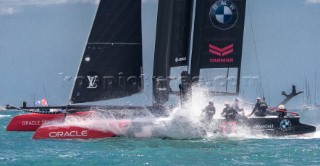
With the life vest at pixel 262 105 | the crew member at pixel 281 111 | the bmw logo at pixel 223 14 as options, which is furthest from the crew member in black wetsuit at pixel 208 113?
the bmw logo at pixel 223 14

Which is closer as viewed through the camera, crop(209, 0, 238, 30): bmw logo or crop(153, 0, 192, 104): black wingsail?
crop(153, 0, 192, 104): black wingsail

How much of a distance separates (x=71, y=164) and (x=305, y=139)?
36.9 ft

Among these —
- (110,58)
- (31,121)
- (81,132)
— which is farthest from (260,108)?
(31,121)

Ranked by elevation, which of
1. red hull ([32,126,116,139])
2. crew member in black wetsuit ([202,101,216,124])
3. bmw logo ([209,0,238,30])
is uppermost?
bmw logo ([209,0,238,30])

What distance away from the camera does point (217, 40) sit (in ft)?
97.4

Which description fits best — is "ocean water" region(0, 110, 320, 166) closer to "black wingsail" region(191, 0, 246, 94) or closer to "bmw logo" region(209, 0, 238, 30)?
"black wingsail" region(191, 0, 246, 94)

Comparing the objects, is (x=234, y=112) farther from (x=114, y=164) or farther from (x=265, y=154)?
(x=114, y=164)

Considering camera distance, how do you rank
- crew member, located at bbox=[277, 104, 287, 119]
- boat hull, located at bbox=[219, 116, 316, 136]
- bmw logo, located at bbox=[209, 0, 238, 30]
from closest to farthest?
boat hull, located at bbox=[219, 116, 316, 136] → crew member, located at bbox=[277, 104, 287, 119] → bmw logo, located at bbox=[209, 0, 238, 30]

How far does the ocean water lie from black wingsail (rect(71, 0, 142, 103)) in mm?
2050

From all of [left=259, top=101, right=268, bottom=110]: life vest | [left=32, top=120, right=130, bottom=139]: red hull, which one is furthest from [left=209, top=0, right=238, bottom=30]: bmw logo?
[left=32, top=120, right=130, bottom=139]: red hull

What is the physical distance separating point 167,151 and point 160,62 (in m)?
6.02

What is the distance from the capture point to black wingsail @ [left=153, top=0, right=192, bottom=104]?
94.6ft

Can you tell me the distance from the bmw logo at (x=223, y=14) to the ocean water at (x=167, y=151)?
4.58 m

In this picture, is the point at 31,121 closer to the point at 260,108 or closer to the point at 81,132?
the point at 81,132
